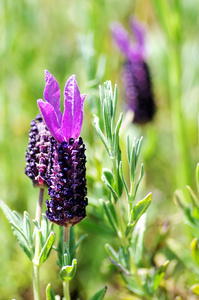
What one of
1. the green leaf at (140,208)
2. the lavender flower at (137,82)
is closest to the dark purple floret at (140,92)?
the lavender flower at (137,82)

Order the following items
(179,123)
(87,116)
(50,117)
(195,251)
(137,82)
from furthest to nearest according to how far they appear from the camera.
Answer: (87,116), (137,82), (179,123), (195,251), (50,117)

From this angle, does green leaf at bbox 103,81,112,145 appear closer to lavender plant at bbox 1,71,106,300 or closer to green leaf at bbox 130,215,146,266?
lavender plant at bbox 1,71,106,300

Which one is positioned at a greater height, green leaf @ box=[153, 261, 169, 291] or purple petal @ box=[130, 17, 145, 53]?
purple petal @ box=[130, 17, 145, 53]

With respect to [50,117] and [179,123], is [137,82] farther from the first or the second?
[50,117]

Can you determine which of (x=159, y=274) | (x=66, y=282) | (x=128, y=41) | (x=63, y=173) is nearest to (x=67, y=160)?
(x=63, y=173)

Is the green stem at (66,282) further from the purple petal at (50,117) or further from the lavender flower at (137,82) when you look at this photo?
the lavender flower at (137,82)

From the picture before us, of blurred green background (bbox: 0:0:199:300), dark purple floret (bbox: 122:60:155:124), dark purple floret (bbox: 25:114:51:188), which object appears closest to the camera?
dark purple floret (bbox: 25:114:51:188)

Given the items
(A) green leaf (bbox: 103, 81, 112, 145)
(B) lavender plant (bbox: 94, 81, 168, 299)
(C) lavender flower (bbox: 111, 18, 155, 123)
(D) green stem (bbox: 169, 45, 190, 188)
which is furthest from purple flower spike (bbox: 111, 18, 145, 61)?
(A) green leaf (bbox: 103, 81, 112, 145)
